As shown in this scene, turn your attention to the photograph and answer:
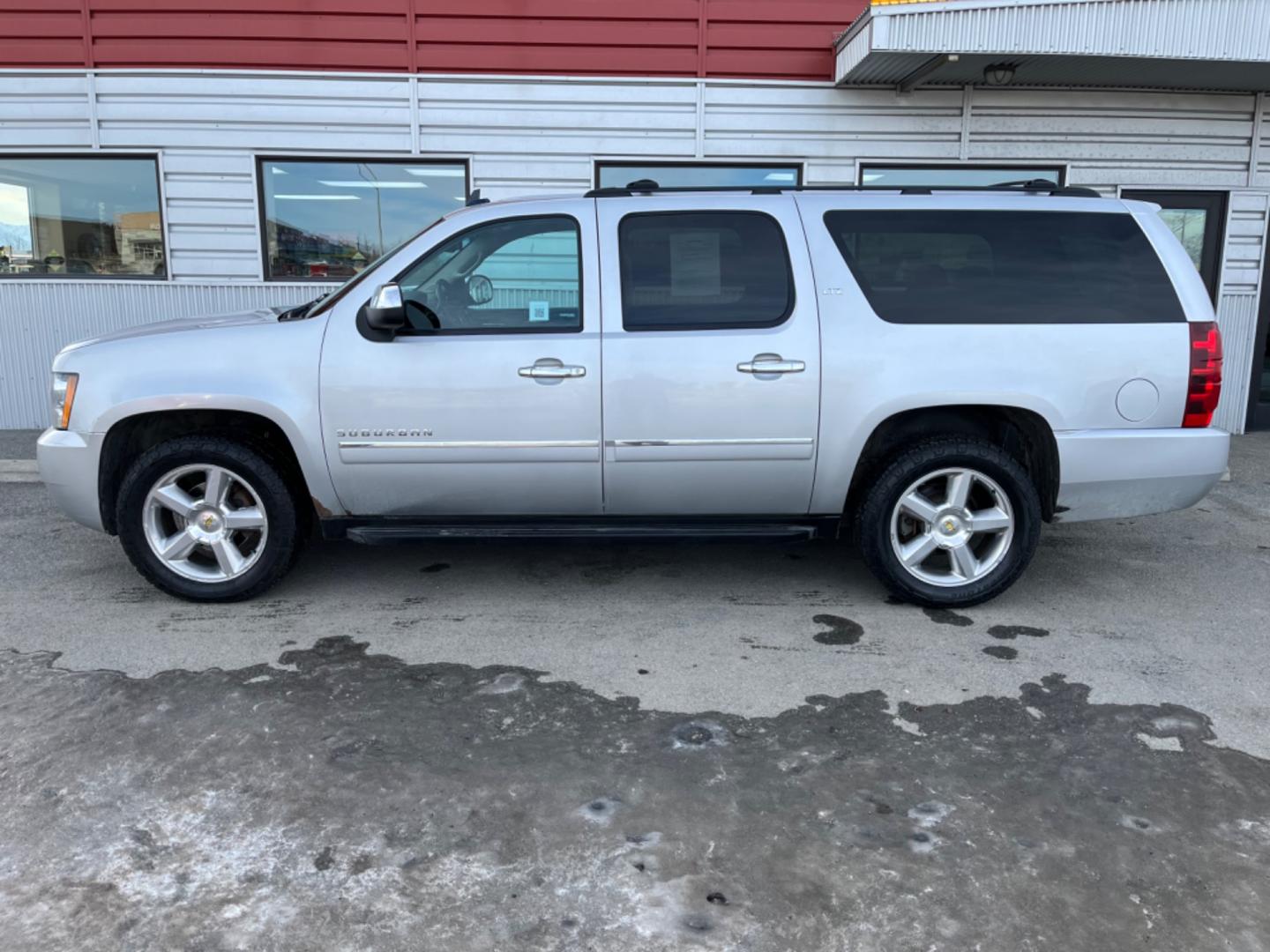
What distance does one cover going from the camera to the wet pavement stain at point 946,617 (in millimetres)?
4375

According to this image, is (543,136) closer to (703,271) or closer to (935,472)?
(703,271)

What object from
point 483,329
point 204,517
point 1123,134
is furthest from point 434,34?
→ point 1123,134

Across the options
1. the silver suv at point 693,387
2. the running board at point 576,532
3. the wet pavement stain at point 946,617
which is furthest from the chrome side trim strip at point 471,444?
the wet pavement stain at point 946,617

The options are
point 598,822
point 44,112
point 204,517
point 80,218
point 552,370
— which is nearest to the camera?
point 598,822

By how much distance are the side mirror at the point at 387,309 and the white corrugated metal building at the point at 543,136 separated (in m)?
5.05

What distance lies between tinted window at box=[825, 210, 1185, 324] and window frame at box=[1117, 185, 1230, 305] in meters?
5.37

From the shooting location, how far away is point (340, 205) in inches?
353

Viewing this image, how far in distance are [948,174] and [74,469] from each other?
25.3ft

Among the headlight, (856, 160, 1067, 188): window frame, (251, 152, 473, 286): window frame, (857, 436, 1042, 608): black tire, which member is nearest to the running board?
(857, 436, 1042, 608): black tire

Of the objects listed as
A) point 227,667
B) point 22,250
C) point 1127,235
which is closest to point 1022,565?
point 1127,235

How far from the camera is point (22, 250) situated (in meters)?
9.18

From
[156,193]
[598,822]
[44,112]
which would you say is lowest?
[598,822]

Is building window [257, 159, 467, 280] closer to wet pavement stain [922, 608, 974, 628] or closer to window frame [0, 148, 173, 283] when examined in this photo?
window frame [0, 148, 173, 283]

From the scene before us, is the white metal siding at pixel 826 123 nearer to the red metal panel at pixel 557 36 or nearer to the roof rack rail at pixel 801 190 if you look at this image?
the red metal panel at pixel 557 36
